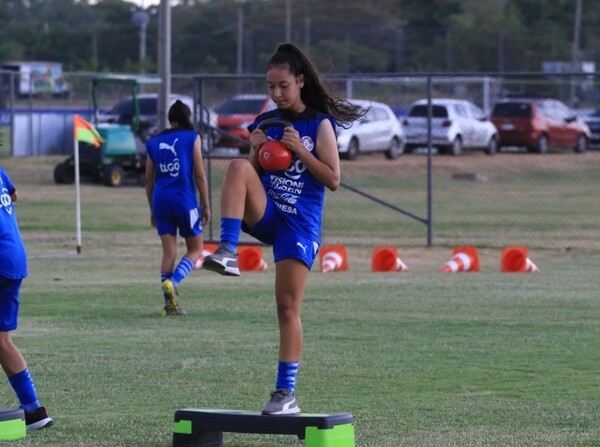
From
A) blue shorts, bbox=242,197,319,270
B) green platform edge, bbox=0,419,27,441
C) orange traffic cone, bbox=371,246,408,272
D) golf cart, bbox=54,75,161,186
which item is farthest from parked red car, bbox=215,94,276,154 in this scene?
green platform edge, bbox=0,419,27,441

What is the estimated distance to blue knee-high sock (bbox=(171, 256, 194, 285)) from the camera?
12518 millimetres

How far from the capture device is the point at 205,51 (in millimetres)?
74125

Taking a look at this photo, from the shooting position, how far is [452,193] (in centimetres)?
3095

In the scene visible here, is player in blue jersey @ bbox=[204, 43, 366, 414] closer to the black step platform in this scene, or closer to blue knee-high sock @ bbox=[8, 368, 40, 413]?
the black step platform

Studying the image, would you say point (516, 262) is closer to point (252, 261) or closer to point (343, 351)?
point (252, 261)

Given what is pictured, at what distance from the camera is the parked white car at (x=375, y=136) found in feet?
103

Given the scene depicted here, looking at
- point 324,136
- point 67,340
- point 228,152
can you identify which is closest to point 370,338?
point 67,340

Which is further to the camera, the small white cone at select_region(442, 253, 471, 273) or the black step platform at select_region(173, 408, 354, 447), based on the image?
the small white cone at select_region(442, 253, 471, 273)

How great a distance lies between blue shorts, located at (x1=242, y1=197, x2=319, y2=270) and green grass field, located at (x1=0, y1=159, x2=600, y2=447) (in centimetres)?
99

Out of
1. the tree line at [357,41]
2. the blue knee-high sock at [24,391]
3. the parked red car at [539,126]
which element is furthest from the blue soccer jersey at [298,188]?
the tree line at [357,41]

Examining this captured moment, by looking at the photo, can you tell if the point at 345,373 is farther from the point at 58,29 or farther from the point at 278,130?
the point at 58,29

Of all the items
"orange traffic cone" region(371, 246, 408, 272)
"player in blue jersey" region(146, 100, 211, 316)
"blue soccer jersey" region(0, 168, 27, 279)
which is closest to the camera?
"blue soccer jersey" region(0, 168, 27, 279)

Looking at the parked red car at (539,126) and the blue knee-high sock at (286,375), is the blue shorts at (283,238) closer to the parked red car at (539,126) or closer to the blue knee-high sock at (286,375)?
the blue knee-high sock at (286,375)

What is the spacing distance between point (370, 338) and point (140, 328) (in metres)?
2.04
